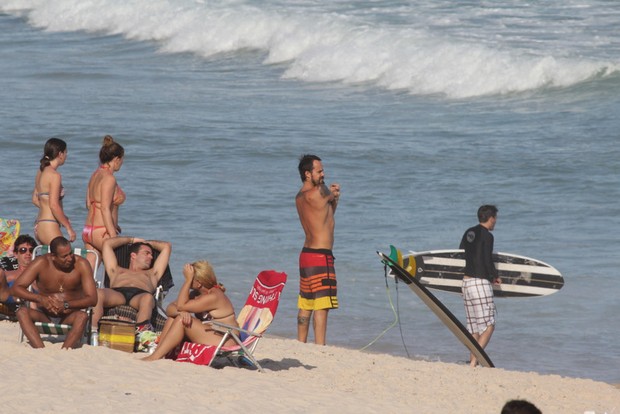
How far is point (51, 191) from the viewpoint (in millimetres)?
9180

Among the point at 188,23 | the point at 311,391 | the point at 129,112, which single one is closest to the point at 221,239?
the point at 311,391

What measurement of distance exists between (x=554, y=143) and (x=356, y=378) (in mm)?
10184

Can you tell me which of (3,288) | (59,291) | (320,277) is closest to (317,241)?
(320,277)

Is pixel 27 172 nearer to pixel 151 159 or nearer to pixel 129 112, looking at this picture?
pixel 151 159

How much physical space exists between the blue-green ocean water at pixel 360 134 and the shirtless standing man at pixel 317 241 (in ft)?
3.79

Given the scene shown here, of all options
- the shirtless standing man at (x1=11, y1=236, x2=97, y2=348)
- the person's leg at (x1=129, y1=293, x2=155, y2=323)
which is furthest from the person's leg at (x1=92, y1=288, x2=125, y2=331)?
the shirtless standing man at (x1=11, y1=236, x2=97, y2=348)

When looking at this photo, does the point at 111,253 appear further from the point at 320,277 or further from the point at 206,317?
the point at 320,277

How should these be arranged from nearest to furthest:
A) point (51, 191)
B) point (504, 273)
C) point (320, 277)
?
point (320, 277) → point (51, 191) → point (504, 273)

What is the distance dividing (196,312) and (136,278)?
956mm

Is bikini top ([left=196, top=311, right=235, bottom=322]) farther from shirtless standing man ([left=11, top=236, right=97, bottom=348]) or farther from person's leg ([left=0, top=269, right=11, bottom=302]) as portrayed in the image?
person's leg ([left=0, top=269, right=11, bottom=302])

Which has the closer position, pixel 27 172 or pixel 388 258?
pixel 388 258

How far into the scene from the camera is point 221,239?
12.9 meters

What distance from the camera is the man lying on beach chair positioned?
831 cm

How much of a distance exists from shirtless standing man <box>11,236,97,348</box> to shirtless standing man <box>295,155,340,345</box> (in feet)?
5.71
